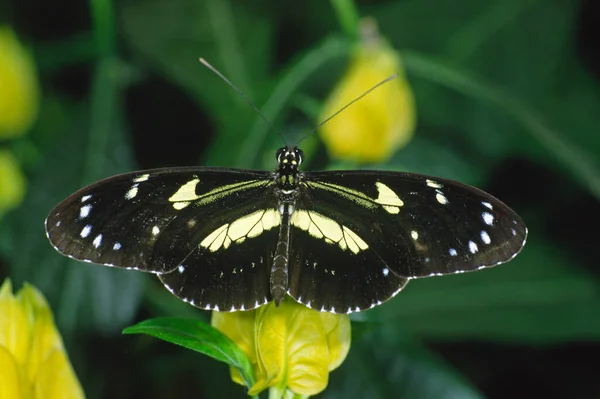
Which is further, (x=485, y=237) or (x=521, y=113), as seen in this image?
(x=521, y=113)

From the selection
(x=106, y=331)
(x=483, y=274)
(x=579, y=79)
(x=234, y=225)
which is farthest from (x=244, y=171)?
(x=579, y=79)

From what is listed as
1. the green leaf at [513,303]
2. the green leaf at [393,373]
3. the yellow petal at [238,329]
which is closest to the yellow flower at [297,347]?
the yellow petal at [238,329]

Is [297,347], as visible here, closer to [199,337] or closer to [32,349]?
[199,337]

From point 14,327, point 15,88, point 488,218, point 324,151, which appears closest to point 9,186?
point 15,88

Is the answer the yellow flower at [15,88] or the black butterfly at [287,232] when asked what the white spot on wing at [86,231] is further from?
the yellow flower at [15,88]

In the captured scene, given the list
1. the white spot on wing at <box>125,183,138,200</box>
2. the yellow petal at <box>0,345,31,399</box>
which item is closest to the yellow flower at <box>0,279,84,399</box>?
the yellow petal at <box>0,345,31,399</box>

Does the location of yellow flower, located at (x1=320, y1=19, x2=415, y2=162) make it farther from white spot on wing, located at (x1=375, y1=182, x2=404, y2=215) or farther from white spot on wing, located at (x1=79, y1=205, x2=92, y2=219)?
white spot on wing, located at (x1=79, y1=205, x2=92, y2=219)
